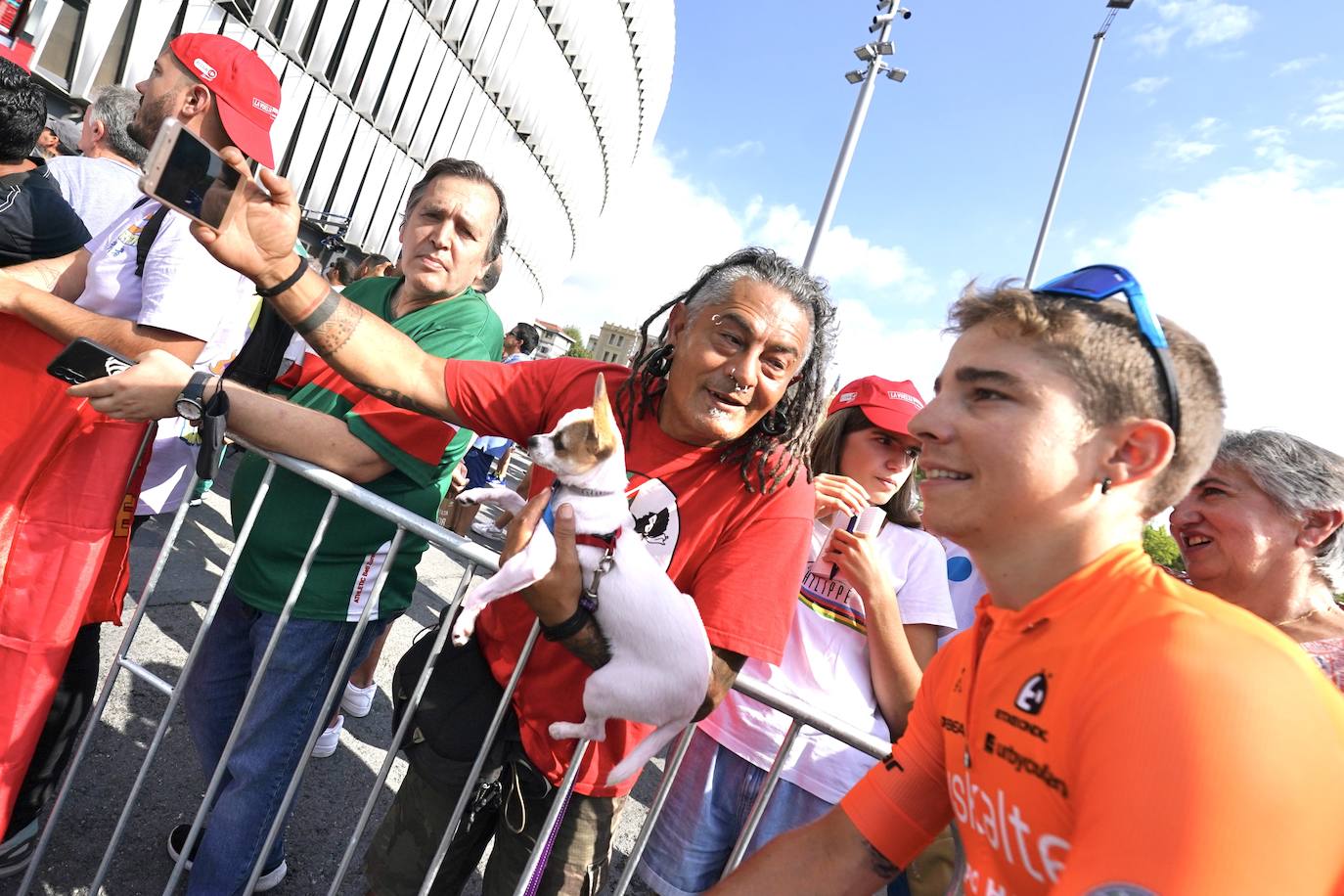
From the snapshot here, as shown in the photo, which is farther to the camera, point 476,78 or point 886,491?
point 476,78

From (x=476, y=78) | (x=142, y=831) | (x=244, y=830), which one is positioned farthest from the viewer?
(x=476, y=78)

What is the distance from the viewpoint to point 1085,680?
0.95 m

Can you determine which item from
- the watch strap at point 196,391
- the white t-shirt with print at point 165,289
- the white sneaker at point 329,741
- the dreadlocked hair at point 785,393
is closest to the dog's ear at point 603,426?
the dreadlocked hair at point 785,393

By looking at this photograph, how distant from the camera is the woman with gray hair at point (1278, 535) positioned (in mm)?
2068

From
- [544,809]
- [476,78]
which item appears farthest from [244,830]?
[476,78]

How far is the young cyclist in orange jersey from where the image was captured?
75cm

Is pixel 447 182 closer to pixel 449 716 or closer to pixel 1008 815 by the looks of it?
pixel 449 716

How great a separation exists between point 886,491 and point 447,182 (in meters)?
1.88

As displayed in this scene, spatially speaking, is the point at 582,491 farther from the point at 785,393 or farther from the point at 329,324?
the point at 329,324

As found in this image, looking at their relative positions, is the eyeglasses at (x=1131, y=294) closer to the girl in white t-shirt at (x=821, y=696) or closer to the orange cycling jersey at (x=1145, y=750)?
the orange cycling jersey at (x=1145, y=750)

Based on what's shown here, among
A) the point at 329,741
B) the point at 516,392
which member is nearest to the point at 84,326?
the point at 516,392

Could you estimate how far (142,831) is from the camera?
2.52 metres

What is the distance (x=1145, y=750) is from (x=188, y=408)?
2185mm

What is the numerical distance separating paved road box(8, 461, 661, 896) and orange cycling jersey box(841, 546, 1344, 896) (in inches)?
105
